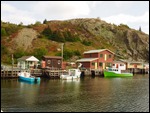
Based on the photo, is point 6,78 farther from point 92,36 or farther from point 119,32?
point 119,32

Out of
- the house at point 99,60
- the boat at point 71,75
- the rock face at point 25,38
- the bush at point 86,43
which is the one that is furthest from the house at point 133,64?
the rock face at point 25,38

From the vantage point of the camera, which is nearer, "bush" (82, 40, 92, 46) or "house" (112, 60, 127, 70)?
"house" (112, 60, 127, 70)

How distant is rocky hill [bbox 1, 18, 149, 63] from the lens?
3900 inches

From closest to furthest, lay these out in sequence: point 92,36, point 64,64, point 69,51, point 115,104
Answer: point 115,104 → point 64,64 → point 69,51 → point 92,36

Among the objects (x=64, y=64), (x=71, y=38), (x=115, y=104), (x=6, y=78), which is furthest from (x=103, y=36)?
(x=115, y=104)

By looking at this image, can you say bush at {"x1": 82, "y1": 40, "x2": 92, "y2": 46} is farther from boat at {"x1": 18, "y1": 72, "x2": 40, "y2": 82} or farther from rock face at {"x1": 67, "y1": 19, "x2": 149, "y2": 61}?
boat at {"x1": 18, "y1": 72, "x2": 40, "y2": 82}

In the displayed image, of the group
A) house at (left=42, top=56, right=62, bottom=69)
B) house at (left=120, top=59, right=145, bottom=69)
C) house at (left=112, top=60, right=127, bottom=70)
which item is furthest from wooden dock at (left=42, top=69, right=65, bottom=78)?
house at (left=120, top=59, right=145, bottom=69)

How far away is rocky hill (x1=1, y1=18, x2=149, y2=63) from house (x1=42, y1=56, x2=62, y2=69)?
1612cm

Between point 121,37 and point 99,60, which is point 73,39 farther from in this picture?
point 121,37

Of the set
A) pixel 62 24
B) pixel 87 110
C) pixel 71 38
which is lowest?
pixel 87 110

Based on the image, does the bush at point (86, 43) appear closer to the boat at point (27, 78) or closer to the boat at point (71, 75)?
the boat at point (71, 75)

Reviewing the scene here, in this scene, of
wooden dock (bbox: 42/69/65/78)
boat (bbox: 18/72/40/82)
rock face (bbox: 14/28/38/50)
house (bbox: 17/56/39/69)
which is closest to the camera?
boat (bbox: 18/72/40/82)

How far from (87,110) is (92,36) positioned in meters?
110

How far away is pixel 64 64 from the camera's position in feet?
266
